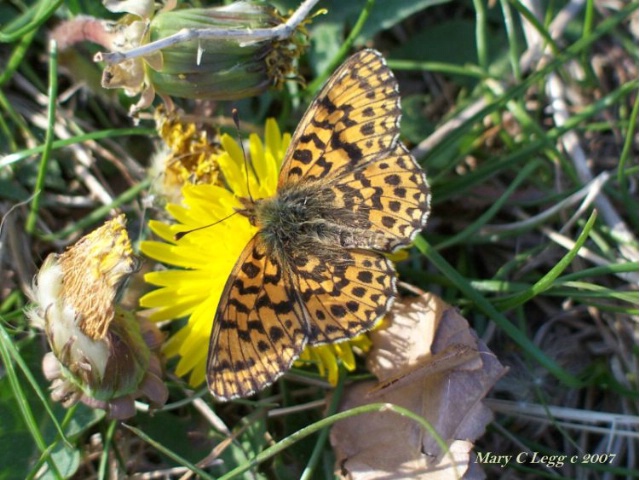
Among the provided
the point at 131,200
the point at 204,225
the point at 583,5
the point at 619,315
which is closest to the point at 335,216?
the point at 204,225

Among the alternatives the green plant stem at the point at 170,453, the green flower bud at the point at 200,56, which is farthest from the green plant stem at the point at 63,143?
the green plant stem at the point at 170,453

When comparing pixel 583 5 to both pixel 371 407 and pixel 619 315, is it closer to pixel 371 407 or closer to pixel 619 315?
pixel 619 315

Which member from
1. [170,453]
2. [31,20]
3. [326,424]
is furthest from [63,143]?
[326,424]

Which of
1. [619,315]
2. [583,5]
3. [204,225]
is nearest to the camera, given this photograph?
[204,225]

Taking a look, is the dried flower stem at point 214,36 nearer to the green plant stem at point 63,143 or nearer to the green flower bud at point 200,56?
the green flower bud at point 200,56

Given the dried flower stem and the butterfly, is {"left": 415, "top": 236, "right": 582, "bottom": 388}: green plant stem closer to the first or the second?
the butterfly

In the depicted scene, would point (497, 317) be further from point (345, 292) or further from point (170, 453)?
point (170, 453)

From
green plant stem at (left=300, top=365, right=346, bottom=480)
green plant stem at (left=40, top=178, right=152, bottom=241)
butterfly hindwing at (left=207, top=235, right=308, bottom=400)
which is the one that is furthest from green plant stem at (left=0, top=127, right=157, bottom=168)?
green plant stem at (left=300, top=365, right=346, bottom=480)
